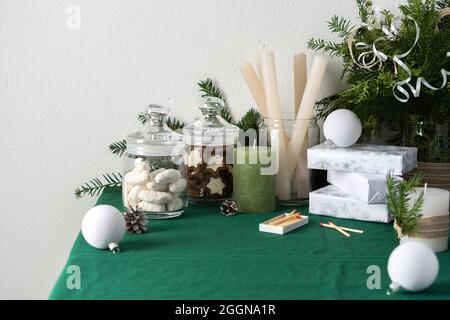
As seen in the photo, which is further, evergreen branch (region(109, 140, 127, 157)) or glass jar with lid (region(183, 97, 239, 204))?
evergreen branch (region(109, 140, 127, 157))

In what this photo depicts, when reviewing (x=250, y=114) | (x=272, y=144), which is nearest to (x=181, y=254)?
(x=272, y=144)

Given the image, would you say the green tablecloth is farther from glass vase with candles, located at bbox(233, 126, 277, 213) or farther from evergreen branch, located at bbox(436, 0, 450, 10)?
evergreen branch, located at bbox(436, 0, 450, 10)

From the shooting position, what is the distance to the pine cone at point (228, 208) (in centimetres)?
134

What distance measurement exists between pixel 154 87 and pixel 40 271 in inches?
19.6

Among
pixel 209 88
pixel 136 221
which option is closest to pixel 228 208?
pixel 136 221

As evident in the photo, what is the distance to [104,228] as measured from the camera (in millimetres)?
1112

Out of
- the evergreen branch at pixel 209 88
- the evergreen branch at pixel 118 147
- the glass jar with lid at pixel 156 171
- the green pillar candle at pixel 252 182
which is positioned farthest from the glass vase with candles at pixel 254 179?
the evergreen branch at pixel 118 147

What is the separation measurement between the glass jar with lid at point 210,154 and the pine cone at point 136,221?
0.21m

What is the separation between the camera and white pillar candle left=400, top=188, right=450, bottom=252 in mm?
1092

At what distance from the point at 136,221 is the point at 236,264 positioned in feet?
0.75

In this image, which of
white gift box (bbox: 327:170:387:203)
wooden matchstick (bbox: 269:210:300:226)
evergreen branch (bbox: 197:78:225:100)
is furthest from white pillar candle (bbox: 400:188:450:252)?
evergreen branch (bbox: 197:78:225:100)

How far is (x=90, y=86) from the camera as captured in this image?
1.54 metres

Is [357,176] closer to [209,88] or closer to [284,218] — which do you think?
[284,218]
